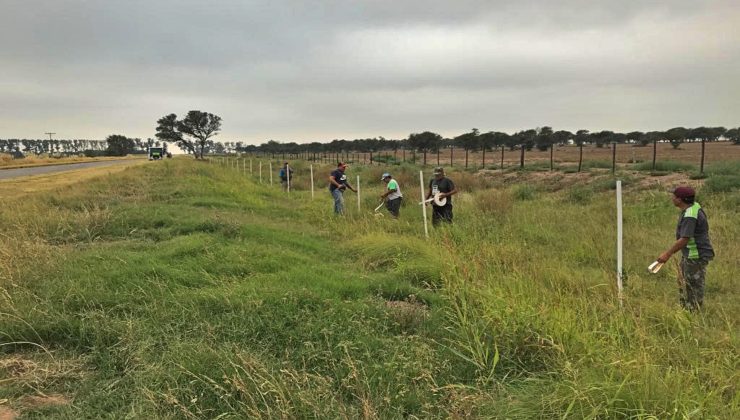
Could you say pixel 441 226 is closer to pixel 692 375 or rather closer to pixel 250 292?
pixel 250 292

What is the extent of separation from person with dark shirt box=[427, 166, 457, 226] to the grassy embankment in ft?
5.72

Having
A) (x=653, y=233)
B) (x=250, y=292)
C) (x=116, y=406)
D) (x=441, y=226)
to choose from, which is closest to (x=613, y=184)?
(x=653, y=233)

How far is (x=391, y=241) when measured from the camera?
7.55 m

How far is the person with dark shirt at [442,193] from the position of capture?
9.68 m

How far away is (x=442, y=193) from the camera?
31.5 feet

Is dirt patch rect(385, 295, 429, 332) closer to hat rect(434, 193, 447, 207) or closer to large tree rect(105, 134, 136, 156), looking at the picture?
hat rect(434, 193, 447, 207)

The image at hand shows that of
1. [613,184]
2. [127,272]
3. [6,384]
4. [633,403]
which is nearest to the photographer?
[633,403]

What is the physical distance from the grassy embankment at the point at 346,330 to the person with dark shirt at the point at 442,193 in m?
1.74

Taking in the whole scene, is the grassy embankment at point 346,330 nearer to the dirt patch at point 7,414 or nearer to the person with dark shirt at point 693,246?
the dirt patch at point 7,414

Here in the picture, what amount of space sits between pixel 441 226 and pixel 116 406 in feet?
22.5

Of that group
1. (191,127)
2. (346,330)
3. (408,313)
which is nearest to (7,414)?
(346,330)

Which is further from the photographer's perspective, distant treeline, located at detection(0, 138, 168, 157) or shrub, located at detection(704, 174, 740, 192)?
distant treeline, located at detection(0, 138, 168, 157)

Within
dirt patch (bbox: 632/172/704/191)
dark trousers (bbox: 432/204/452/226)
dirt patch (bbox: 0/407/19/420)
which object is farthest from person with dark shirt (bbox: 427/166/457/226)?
dirt patch (bbox: 632/172/704/191)

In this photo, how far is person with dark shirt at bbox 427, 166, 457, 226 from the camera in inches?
381
